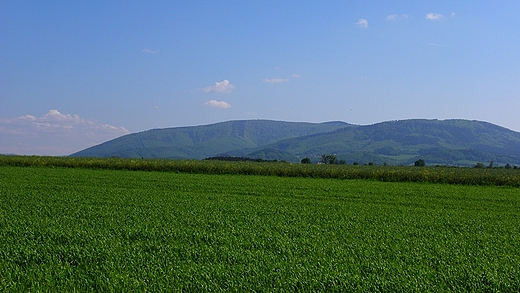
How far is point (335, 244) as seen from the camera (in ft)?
37.3

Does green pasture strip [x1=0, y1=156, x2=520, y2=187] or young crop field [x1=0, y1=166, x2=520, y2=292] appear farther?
green pasture strip [x1=0, y1=156, x2=520, y2=187]

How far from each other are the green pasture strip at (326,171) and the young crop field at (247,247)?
21.2 m

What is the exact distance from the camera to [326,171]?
44.3m

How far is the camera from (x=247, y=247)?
10.9m

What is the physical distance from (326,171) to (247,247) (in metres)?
34.2

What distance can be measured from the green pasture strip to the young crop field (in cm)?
2124

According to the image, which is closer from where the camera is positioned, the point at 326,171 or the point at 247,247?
the point at 247,247

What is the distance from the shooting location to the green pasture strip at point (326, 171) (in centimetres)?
3916

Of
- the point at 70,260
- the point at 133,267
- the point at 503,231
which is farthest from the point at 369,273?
the point at 503,231

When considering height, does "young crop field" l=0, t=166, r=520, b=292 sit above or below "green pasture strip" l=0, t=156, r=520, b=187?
below

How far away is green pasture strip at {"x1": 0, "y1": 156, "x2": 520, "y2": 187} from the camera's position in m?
39.2

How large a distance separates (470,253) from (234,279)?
639 cm

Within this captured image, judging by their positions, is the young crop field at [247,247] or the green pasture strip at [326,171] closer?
the young crop field at [247,247]

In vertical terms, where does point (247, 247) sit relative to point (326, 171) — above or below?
below
